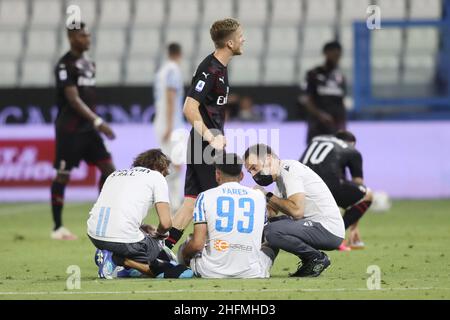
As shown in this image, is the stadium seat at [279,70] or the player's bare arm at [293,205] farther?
the stadium seat at [279,70]

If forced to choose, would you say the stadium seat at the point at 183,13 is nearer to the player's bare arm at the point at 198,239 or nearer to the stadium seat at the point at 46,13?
the stadium seat at the point at 46,13

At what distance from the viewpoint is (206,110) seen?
9719 mm

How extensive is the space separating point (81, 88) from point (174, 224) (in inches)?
144

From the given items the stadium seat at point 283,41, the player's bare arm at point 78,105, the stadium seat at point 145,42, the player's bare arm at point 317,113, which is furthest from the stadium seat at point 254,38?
the player's bare arm at point 78,105

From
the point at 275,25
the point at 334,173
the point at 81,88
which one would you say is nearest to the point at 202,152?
the point at 334,173

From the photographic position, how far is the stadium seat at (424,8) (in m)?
20.0

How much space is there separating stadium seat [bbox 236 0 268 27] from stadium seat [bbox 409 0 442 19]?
9.10 feet

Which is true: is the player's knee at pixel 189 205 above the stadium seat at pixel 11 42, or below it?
below

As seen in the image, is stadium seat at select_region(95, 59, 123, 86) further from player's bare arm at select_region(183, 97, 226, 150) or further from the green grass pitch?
player's bare arm at select_region(183, 97, 226, 150)

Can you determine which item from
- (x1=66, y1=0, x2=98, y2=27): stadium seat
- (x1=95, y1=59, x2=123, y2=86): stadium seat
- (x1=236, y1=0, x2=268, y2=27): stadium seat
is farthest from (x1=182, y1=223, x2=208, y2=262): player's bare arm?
(x1=66, y1=0, x2=98, y2=27): stadium seat

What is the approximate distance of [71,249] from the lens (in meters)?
11.9

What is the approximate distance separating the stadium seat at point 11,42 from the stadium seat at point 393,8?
21.9 ft

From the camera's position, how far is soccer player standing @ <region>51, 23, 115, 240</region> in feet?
42.1
